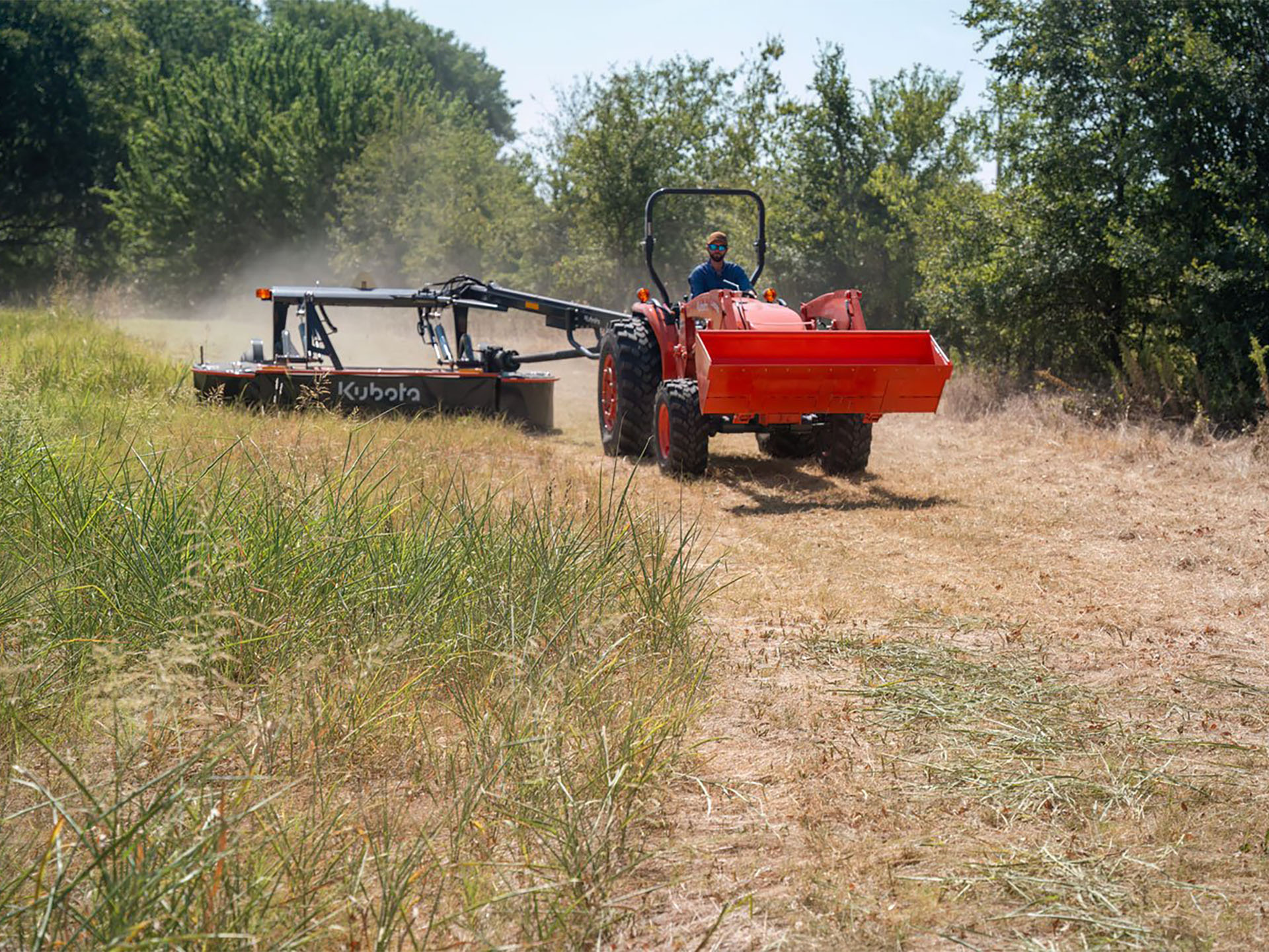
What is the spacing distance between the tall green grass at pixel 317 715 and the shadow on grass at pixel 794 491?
132 inches

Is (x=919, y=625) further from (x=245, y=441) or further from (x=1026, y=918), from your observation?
(x=245, y=441)

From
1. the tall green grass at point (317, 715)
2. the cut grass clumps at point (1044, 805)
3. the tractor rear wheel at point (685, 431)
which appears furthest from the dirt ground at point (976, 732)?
the tractor rear wheel at point (685, 431)

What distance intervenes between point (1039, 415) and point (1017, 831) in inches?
387

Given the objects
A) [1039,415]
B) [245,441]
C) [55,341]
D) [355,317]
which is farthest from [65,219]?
[245,441]

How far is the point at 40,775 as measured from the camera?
3020 mm

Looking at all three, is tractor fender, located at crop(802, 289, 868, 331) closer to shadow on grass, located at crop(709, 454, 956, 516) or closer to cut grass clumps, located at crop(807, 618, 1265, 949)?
shadow on grass, located at crop(709, 454, 956, 516)

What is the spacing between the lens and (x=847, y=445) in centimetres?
919

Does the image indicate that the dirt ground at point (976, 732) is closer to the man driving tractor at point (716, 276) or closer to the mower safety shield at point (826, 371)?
the mower safety shield at point (826, 371)

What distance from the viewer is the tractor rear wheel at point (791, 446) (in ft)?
33.5

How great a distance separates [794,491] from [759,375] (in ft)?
3.36

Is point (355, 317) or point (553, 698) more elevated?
point (355, 317)

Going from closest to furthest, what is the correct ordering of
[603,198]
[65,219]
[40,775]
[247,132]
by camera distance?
[40,775] → [603,198] → [247,132] → [65,219]

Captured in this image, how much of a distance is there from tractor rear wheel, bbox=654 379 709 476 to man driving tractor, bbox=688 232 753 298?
3.66 ft

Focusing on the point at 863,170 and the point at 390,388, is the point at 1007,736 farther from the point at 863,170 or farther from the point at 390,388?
the point at 863,170
